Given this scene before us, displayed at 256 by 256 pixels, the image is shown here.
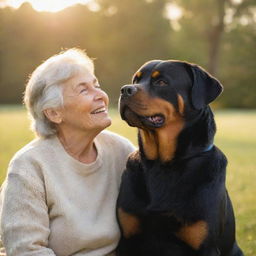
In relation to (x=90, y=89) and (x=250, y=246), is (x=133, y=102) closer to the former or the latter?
(x=90, y=89)

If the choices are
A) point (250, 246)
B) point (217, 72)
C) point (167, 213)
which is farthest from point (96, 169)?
point (217, 72)

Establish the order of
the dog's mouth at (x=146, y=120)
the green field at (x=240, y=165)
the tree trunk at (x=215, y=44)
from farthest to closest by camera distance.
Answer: the tree trunk at (x=215, y=44), the green field at (x=240, y=165), the dog's mouth at (x=146, y=120)

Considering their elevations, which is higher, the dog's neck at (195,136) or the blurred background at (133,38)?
the dog's neck at (195,136)

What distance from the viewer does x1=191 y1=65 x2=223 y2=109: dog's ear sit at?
3.28 m

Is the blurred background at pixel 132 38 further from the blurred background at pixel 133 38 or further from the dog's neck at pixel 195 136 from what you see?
the dog's neck at pixel 195 136

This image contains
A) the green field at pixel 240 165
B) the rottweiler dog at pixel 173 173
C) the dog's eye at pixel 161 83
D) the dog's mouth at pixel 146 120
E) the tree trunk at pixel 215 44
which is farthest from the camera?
the tree trunk at pixel 215 44

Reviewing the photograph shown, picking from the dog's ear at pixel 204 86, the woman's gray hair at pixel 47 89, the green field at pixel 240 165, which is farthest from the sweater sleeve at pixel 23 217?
the green field at pixel 240 165

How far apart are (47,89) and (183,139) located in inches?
39.8

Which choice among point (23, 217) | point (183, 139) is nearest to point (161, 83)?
point (183, 139)

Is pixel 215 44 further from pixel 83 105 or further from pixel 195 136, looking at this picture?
pixel 195 136

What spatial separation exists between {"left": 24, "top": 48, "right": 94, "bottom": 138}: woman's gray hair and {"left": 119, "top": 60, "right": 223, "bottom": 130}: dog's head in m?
0.49

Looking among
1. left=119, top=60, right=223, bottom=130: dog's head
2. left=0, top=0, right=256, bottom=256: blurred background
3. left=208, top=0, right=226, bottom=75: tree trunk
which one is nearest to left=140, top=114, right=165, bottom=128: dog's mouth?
left=119, top=60, right=223, bottom=130: dog's head

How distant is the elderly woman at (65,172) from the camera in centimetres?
313

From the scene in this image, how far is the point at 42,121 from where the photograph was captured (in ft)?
11.8
